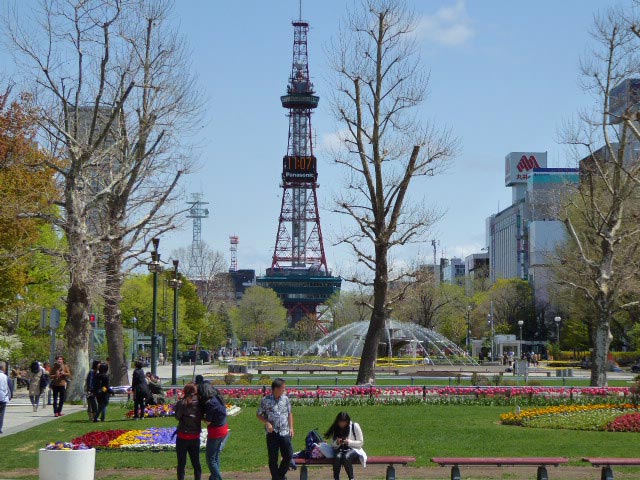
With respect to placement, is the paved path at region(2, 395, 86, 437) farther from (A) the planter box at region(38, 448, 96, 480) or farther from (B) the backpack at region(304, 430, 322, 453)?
(B) the backpack at region(304, 430, 322, 453)

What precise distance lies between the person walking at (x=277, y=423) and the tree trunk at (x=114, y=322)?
21.7 metres

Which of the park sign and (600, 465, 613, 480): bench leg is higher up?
the park sign

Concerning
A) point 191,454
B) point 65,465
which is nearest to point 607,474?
point 191,454

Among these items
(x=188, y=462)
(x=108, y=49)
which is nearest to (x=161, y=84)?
(x=108, y=49)

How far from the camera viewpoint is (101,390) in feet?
81.4

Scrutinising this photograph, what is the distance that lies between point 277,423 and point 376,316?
2068 cm

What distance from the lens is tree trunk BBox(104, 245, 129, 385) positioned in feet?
117

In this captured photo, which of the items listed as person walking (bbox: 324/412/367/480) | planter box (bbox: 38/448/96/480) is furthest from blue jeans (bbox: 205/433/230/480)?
planter box (bbox: 38/448/96/480)

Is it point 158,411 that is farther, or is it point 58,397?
point 58,397

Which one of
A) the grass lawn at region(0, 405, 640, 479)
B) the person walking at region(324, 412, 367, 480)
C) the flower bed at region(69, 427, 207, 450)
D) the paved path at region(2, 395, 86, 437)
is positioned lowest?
the paved path at region(2, 395, 86, 437)

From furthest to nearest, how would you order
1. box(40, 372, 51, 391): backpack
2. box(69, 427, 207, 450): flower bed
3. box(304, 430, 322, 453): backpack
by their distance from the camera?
box(40, 372, 51, 391): backpack, box(69, 427, 207, 450): flower bed, box(304, 430, 322, 453): backpack

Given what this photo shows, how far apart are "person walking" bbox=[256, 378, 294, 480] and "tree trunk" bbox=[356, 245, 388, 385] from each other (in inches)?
788

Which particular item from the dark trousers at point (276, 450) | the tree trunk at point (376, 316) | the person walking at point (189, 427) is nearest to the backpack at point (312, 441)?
the dark trousers at point (276, 450)

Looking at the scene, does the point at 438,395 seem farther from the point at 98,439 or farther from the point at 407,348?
the point at 407,348
